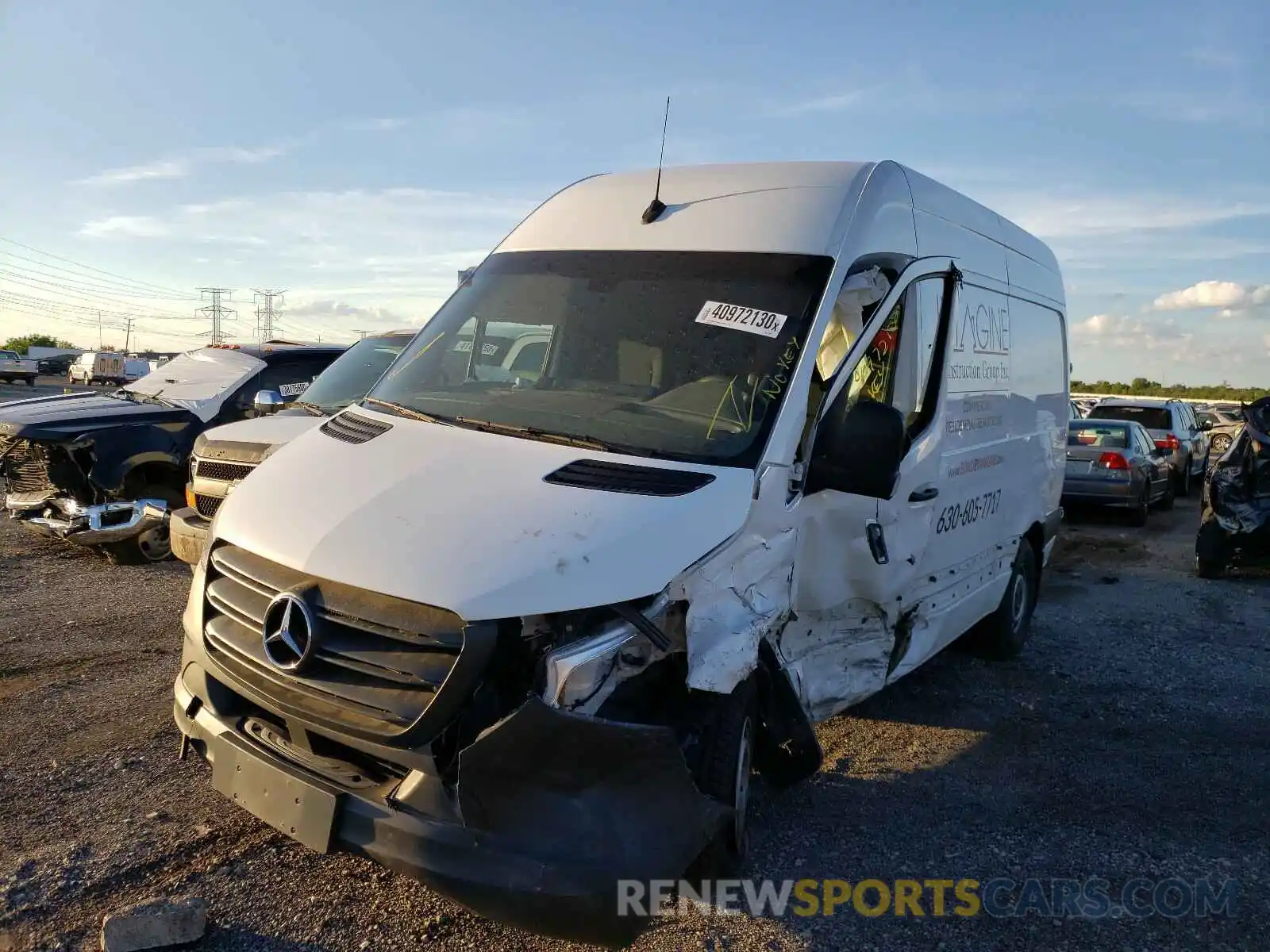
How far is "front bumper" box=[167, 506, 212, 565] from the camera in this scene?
Answer: 6.10 meters

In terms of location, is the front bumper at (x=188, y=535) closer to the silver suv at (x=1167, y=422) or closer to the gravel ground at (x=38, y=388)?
the silver suv at (x=1167, y=422)

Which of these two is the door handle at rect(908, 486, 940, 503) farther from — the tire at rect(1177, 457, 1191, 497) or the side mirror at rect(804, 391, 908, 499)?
the tire at rect(1177, 457, 1191, 497)

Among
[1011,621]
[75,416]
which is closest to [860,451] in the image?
[1011,621]

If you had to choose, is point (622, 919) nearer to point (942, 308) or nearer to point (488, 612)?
point (488, 612)

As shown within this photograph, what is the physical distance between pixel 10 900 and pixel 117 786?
922 millimetres

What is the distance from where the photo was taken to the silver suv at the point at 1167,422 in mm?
17406

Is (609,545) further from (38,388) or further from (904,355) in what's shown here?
(38,388)

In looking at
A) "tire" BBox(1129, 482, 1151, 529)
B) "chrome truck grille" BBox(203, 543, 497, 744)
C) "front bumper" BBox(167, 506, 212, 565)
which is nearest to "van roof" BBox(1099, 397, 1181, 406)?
"tire" BBox(1129, 482, 1151, 529)

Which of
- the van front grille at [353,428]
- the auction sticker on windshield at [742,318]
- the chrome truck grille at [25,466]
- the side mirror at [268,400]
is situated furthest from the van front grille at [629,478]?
the chrome truck grille at [25,466]

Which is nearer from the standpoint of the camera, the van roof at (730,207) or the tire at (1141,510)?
the van roof at (730,207)

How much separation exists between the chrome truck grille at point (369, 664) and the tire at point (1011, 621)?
15.4 ft

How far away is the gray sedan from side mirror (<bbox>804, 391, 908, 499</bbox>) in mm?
11043

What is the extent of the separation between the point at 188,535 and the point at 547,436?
338 cm

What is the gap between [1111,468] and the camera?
1402 cm
